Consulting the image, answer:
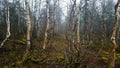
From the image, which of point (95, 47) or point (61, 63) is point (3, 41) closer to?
point (61, 63)

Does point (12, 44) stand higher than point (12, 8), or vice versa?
point (12, 8)

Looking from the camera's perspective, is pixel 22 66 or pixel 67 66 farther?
pixel 22 66

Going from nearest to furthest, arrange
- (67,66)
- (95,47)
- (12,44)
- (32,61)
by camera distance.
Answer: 1. (67,66)
2. (32,61)
3. (12,44)
4. (95,47)

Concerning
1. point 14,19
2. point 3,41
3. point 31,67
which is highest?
point 14,19

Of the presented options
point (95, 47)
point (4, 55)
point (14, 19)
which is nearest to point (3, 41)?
point (4, 55)

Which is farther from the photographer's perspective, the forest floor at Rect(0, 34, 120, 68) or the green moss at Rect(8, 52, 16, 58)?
the green moss at Rect(8, 52, 16, 58)

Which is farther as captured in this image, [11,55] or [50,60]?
[11,55]

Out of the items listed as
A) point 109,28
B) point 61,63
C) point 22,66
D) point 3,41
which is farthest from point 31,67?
point 109,28

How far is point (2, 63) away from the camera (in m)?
14.0

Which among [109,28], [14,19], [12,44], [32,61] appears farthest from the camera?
[109,28]

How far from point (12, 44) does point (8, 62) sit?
4.34m

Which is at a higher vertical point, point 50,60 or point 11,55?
point 11,55

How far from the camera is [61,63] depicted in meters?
12.6

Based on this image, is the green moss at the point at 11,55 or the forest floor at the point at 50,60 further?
the green moss at the point at 11,55
